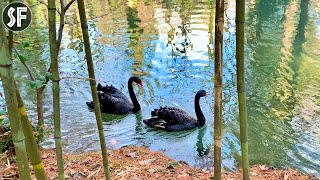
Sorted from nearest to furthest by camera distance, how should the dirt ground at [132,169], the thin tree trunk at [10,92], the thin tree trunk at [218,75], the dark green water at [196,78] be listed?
the thin tree trunk at [10,92], the thin tree trunk at [218,75], the dirt ground at [132,169], the dark green water at [196,78]

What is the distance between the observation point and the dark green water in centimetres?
545

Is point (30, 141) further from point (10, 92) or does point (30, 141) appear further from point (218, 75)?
point (218, 75)

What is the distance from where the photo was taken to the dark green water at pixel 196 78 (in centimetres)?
545

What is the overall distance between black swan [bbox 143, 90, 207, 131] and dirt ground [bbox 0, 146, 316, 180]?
1.27 metres

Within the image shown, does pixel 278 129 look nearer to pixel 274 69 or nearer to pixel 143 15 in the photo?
pixel 274 69

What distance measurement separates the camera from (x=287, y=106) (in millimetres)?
6512

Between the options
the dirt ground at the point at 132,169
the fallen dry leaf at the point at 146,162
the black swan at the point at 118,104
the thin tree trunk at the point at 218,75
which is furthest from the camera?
the black swan at the point at 118,104

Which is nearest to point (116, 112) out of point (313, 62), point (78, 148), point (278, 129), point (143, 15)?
point (78, 148)

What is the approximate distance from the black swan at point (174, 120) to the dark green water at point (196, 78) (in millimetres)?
110

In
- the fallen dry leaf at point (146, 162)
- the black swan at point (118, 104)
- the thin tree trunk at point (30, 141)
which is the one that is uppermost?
the thin tree trunk at point (30, 141)

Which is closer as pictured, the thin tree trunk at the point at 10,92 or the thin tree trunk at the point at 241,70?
the thin tree trunk at the point at 10,92

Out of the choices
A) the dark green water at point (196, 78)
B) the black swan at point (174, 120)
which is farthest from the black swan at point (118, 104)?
the black swan at point (174, 120)

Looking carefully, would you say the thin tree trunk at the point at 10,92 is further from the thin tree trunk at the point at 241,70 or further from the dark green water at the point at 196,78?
the dark green water at the point at 196,78

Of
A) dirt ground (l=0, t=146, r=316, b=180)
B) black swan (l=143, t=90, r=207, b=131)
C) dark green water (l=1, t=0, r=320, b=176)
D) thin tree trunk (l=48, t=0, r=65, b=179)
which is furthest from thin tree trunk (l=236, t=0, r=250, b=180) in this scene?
black swan (l=143, t=90, r=207, b=131)
